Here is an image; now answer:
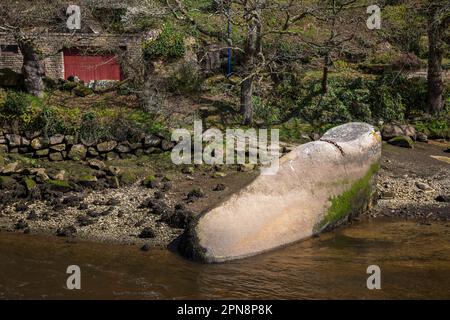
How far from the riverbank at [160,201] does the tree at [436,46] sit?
4.89 meters

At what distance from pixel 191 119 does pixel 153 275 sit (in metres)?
10.5

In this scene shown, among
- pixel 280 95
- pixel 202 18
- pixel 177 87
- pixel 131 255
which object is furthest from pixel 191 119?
pixel 131 255

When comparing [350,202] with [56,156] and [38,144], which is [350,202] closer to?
[56,156]

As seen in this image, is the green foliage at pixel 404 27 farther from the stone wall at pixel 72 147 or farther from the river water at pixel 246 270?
the river water at pixel 246 270

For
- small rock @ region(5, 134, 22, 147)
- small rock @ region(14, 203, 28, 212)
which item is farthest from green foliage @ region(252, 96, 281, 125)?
small rock @ region(14, 203, 28, 212)

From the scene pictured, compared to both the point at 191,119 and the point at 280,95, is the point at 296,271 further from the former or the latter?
the point at 280,95

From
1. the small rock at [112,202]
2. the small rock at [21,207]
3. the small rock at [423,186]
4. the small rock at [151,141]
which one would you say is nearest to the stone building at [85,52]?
the small rock at [151,141]

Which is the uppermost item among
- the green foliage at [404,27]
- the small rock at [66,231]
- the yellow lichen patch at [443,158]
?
the green foliage at [404,27]

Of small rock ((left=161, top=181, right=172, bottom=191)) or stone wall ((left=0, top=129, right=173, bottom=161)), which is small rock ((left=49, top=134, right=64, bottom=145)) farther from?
small rock ((left=161, top=181, right=172, bottom=191))

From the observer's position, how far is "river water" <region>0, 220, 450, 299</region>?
12094mm

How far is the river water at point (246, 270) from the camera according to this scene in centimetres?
1209

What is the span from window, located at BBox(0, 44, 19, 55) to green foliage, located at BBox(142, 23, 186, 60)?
6.08m

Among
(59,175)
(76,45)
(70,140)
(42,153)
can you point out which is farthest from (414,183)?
(76,45)

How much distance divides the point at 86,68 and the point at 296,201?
16.1 metres
